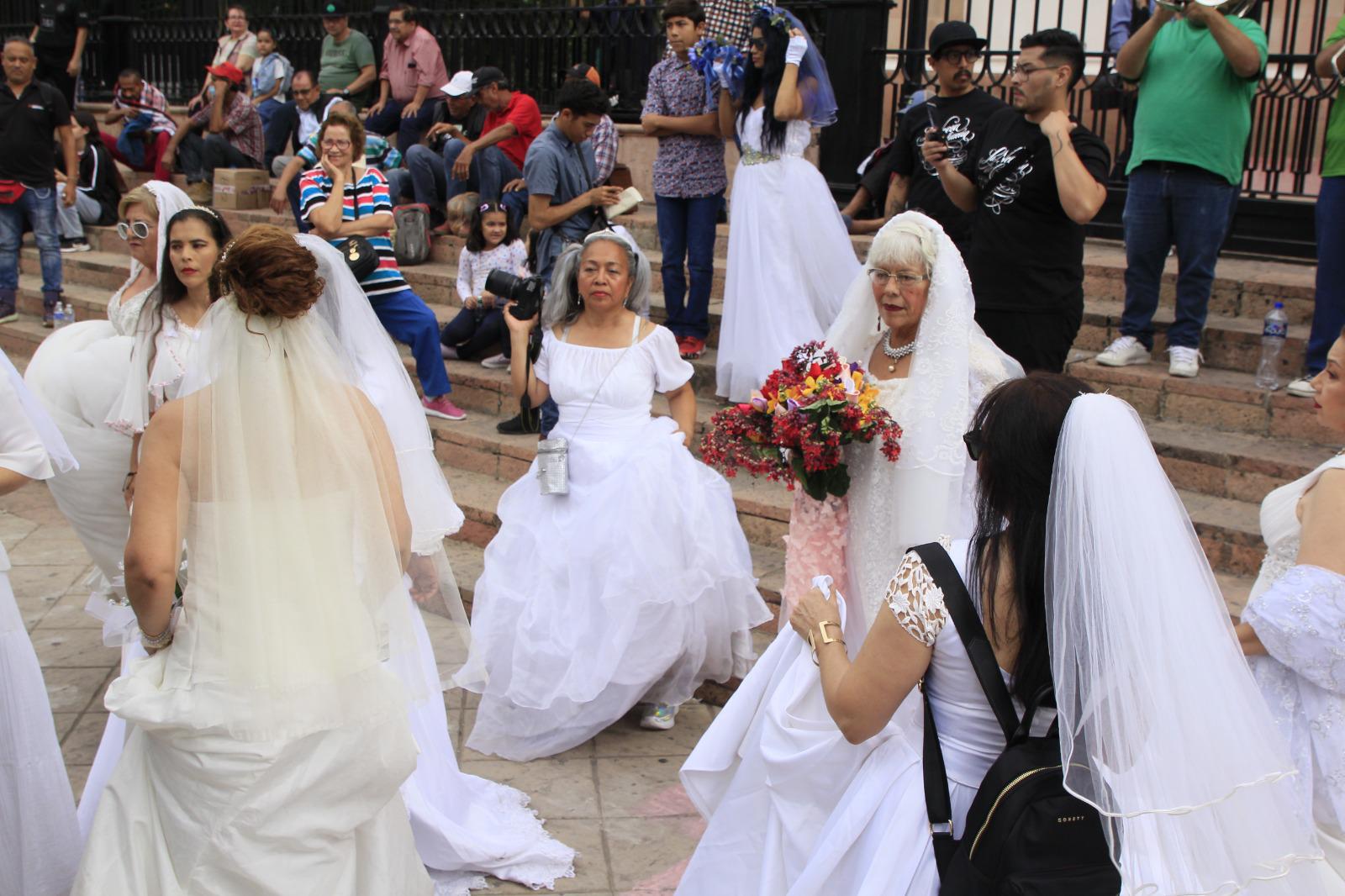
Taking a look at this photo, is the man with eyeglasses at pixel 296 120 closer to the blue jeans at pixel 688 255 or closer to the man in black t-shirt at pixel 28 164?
the man in black t-shirt at pixel 28 164

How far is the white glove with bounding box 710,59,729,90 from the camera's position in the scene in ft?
22.8

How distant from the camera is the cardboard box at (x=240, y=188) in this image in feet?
41.1

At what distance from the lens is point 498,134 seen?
30.8 feet

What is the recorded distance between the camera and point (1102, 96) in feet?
27.2

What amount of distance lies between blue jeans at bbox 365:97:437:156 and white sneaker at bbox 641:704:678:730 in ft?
24.5

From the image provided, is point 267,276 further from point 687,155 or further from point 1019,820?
point 687,155

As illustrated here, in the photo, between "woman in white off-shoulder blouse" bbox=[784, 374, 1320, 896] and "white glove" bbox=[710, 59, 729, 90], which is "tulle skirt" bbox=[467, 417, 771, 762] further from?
"white glove" bbox=[710, 59, 729, 90]

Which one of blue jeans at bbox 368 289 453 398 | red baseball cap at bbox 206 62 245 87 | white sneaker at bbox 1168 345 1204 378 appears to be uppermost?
red baseball cap at bbox 206 62 245 87

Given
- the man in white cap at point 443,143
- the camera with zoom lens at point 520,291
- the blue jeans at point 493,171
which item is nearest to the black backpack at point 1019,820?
the camera with zoom lens at point 520,291

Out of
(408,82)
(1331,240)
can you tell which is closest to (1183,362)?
(1331,240)

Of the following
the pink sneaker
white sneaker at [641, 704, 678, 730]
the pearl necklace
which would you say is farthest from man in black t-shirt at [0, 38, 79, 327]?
the pearl necklace

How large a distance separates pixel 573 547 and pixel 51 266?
8.08m

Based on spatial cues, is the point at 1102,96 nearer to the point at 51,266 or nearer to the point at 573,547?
the point at 573,547

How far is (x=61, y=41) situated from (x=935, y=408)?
14.6m
